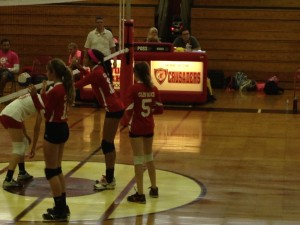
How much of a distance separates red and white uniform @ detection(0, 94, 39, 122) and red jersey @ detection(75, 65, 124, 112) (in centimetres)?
69

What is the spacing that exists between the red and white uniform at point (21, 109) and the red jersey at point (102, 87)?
693 millimetres

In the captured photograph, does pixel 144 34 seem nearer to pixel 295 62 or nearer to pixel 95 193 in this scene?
pixel 295 62

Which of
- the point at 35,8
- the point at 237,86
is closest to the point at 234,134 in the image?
the point at 237,86

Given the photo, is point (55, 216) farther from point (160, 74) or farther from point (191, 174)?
point (160, 74)

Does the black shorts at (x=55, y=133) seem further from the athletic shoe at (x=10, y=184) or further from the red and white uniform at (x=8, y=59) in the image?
the red and white uniform at (x=8, y=59)

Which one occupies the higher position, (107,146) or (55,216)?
(107,146)

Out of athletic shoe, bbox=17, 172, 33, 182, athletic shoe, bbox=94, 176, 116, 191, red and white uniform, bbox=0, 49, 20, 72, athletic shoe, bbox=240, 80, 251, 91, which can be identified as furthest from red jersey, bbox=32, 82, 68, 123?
athletic shoe, bbox=240, 80, 251, 91

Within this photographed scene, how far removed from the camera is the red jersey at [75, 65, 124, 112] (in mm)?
8898

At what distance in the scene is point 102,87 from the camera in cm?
898

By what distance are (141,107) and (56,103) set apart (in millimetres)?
1213

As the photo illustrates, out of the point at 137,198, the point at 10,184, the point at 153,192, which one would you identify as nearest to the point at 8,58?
the point at 10,184

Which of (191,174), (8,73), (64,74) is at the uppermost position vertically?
(64,74)

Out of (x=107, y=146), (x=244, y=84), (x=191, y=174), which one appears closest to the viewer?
(x=107, y=146)

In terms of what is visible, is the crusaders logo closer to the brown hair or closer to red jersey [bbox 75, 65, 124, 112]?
red jersey [bbox 75, 65, 124, 112]
